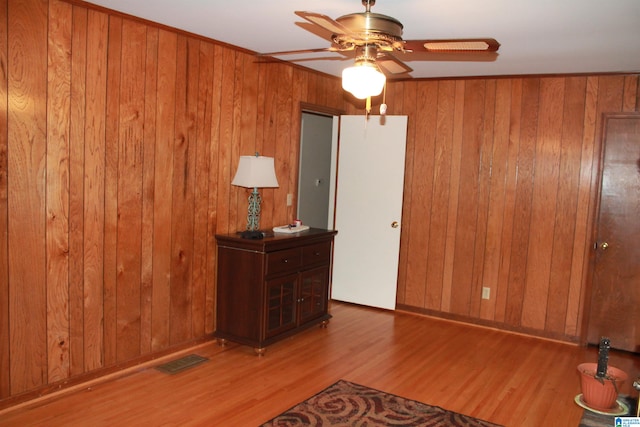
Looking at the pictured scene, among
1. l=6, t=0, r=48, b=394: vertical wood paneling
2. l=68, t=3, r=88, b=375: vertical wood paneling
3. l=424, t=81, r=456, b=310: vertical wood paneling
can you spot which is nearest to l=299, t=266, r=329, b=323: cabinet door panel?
l=424, t=81, r=456, b=310: vertical wood paneling

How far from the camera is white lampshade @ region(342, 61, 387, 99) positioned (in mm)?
2357

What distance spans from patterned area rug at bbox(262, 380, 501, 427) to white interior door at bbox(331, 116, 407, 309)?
2087 millimetres

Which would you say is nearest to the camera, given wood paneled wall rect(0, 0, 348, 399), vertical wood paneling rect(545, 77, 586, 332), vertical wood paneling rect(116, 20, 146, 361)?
wood paneled wall rect(0, 0, 348, 399)

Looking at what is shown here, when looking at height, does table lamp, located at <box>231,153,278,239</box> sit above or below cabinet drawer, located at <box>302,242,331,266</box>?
above

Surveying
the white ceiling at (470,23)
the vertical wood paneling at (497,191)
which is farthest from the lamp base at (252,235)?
the vertical wood paneling at (497,191)

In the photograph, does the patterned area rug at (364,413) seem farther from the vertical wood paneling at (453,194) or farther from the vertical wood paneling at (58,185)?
the vertical wood paneling at (453,194)

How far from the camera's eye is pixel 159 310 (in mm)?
3834

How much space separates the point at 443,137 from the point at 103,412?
3799 mm

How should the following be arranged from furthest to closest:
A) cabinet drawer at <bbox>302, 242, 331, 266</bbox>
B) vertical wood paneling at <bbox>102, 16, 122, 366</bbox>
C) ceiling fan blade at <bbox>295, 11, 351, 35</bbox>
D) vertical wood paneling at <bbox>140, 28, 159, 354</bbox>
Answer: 1. cabinet drawer at <bbox>302, 242, 331, 266</bbox>
2. vertical wood paneling at <bbox>140, 28, 159, 354</bbox>
3. vertical wood paneling at <bbox>102, 16, 122, 366</bbox>
4. ceiling fan blade at <bbox>295, 11, 351, 35</bbox>

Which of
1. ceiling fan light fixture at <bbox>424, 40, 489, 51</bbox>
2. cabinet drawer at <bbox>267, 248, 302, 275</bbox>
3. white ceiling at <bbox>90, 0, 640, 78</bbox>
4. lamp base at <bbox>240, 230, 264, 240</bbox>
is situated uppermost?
white ceiling at <bbox>90, 0, 640, 78</bbox>

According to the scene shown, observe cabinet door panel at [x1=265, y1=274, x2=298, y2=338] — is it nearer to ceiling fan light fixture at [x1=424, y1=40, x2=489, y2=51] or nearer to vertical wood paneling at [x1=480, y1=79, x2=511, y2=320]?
vertical wood paneling at [x1=480, y1=79, x2=511, y2=320]

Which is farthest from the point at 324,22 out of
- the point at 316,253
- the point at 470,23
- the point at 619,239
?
the point at 619,239

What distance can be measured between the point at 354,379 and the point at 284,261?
41.9 inches

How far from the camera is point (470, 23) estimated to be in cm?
313
